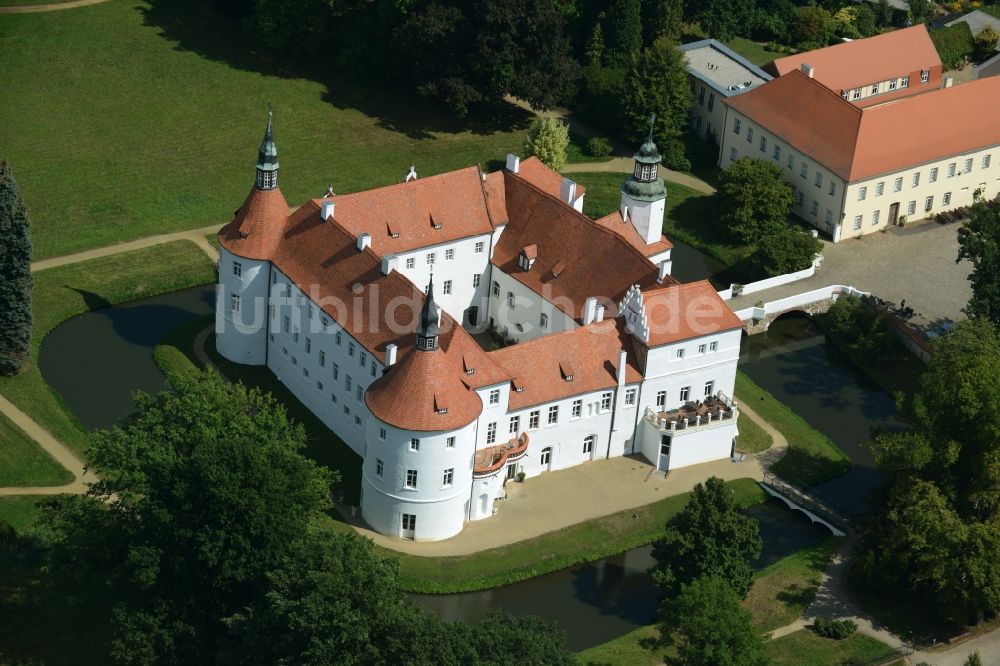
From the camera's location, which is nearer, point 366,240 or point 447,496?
point 447,496

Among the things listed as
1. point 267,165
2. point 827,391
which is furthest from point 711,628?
point 267,165

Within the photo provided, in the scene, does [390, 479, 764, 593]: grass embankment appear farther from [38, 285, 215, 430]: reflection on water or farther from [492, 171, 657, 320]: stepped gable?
[38, 285, 215, 430]: reflection on water

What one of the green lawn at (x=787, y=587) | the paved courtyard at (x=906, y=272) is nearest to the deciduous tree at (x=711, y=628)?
the green lawn at (x=787, y=587)

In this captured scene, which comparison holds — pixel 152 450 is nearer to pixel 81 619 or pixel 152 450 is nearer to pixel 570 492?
pixel 81 619

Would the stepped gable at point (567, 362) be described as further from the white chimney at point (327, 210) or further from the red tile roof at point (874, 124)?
the red tile roof at point (874, 124)

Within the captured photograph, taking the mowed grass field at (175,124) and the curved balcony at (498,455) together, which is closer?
the curved balcony at (498,455)

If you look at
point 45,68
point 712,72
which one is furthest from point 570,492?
point 45,68
